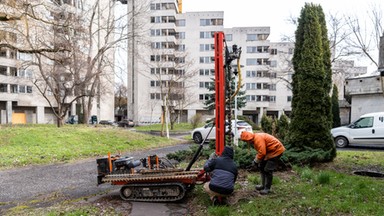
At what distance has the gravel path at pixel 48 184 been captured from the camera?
660 centimetres

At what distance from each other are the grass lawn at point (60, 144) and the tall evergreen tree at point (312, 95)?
7.22m

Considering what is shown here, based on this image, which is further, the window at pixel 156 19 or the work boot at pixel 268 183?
the window at pixel 156 19

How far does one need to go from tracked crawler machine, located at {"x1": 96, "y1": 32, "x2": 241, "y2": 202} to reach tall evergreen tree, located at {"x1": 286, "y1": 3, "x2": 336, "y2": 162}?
3.72m

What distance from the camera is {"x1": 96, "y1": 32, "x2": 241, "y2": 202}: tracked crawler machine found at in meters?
5.40

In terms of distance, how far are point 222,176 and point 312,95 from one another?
16.2 ft

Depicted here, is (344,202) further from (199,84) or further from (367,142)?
(199,84)

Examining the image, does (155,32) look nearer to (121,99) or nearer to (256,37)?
(256,37)

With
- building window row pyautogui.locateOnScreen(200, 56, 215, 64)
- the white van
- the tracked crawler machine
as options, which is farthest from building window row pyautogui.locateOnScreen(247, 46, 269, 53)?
the tracked crawler machine

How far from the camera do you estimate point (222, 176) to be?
489cm

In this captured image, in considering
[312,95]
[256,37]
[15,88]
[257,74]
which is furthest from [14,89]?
[312,95]

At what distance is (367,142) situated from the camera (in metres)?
13.4

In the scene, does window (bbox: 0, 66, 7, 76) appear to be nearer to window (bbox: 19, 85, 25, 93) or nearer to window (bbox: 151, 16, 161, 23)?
window (bbox: 19, 85, 25, 93)

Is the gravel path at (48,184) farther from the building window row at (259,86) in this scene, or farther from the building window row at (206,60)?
the building window row at (259,86)

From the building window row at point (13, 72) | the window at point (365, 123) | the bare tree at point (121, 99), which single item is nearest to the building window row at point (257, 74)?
the bare tree at point (121, 99)
